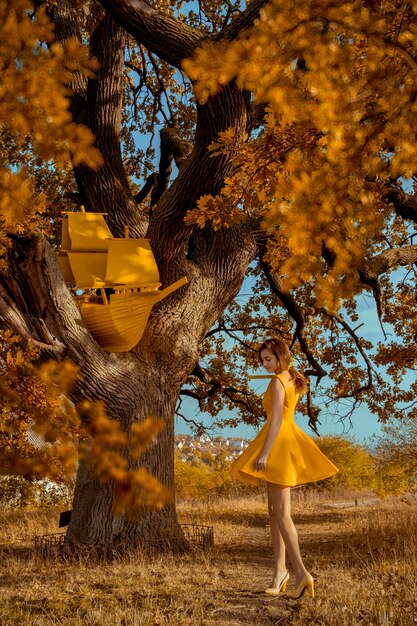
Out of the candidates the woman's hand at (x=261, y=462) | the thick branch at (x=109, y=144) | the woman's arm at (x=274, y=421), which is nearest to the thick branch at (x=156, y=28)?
the thick branch at (x=109, y=144)

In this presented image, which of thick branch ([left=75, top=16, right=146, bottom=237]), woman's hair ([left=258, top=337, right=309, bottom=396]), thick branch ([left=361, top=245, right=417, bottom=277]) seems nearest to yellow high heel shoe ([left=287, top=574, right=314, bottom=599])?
woman's hair ([left=258, top=337, right=309, bottom=396])

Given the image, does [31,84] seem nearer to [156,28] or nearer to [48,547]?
[156,28]

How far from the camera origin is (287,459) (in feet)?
15.6

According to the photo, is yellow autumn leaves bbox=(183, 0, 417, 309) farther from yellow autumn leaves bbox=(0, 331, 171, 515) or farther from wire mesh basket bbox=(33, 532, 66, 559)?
wire mesh basket bbox=(33, 532, 66, 559)

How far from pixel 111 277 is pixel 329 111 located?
4.83m

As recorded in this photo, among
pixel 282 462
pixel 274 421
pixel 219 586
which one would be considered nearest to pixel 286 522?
pixel 282 462

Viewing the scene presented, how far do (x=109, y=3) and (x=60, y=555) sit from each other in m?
5.99

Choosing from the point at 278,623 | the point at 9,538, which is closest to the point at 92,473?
the point at 9,538

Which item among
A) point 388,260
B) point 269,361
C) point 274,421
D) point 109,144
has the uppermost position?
point 109,144

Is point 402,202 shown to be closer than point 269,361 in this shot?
No

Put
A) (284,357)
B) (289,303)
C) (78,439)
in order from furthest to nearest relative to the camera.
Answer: (289,303) < (78,439) < (284,357)

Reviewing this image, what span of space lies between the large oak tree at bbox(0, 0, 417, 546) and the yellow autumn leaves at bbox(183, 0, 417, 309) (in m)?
0.01

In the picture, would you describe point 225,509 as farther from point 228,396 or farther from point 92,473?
point 92,473

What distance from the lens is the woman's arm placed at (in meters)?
4.66
